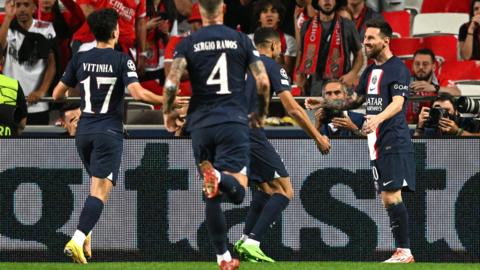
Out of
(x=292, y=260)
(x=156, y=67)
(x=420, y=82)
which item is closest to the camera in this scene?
(x=292, y=260)

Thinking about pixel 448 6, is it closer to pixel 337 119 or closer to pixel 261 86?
pixel 337 119

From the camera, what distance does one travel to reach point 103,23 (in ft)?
34.2

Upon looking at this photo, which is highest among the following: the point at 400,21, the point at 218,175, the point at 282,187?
the point at 400,21

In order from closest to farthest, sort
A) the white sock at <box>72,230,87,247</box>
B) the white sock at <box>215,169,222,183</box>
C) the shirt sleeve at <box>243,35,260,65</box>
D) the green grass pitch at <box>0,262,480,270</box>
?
1. the white sock at <box>215,169,222,183</box>
2. the shirt sleeve at <box>243,35,260,65</box>
3. the green grass pitch at <box>0,262,480,270</box>
4. the white sock at <box>72,230,87,247</box>

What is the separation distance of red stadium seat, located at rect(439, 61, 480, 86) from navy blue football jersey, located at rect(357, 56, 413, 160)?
14.3ft

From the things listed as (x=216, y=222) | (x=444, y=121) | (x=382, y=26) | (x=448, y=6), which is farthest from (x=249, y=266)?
(x=448, y=6)

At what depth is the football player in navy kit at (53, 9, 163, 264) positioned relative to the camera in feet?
34.2

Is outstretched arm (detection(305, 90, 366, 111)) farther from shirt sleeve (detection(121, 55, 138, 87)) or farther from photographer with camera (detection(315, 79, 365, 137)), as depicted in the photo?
shirt sleeve (detection(121, 55, 138, 87))

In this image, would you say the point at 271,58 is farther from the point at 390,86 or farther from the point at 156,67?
the point at 156,67

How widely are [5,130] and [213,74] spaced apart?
4.27 metres

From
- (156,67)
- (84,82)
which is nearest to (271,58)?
(84,82)

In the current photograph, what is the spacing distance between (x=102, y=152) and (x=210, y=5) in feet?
8.36

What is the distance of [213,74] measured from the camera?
851 centimetres

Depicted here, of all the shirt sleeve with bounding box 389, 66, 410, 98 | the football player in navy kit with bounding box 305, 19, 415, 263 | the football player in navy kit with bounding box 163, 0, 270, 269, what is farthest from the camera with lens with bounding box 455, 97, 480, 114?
the football player in navy kit with bounding box 163, 0, 270, 269
